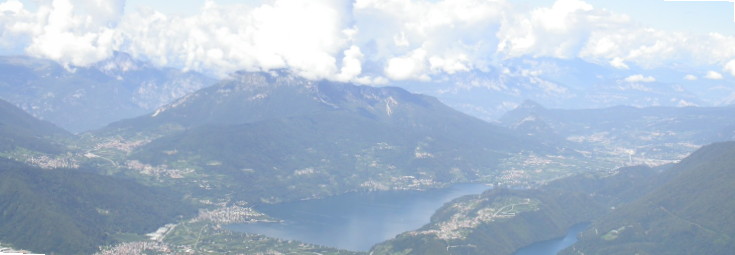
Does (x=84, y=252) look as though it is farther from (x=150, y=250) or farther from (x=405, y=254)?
(x=405, y=254)

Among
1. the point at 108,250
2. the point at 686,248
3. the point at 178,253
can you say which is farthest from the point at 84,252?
the point at 686,248

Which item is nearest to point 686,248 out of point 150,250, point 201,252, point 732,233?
point 732,233

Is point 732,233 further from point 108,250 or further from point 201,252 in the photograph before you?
point 108,250

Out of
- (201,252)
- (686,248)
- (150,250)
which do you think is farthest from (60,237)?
(686,248)

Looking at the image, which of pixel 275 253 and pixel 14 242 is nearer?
pixel 14 242

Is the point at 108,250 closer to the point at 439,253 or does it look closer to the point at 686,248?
the point at 439,253

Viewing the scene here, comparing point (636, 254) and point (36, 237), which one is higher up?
point (36, 237)

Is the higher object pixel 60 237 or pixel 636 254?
pixel 60 237
